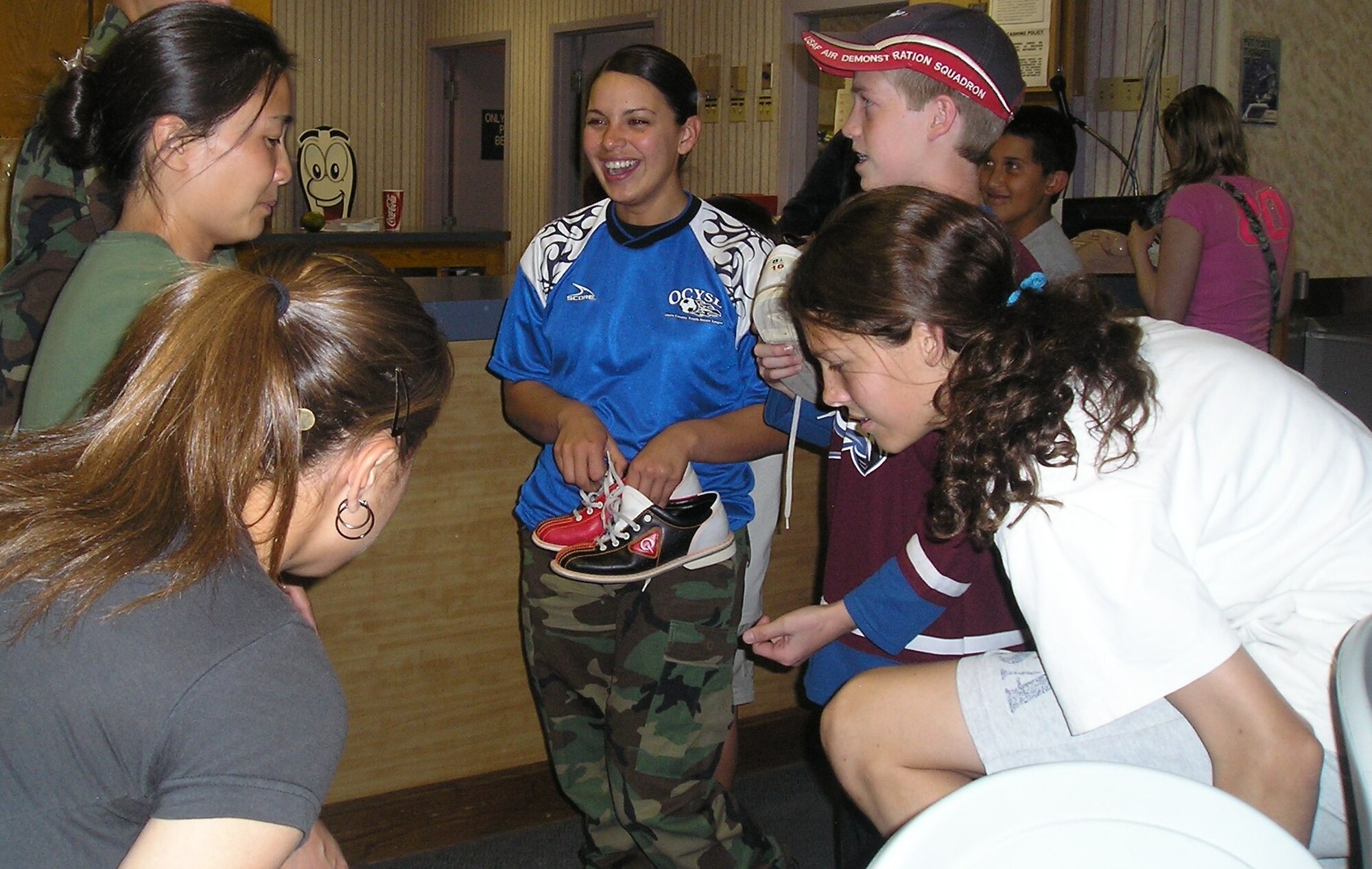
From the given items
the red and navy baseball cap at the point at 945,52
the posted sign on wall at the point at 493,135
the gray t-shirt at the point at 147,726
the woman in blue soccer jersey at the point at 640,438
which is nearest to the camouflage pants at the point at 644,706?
the woman in blue soccer jersey at the point at 640,438

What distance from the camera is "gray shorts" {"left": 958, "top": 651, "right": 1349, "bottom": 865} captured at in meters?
1.18

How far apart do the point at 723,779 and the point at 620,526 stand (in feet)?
2.42

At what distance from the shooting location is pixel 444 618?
7.54 ft

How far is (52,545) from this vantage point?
2.81 ft

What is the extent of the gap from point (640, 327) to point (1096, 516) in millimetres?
A: 1038

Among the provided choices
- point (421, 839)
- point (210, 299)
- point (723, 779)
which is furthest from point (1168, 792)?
point (421, 839)

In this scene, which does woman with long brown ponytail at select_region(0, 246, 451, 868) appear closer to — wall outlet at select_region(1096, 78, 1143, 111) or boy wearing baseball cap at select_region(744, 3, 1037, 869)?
boy wearing baseball cap at select_region(744, 3, 1037, 869)

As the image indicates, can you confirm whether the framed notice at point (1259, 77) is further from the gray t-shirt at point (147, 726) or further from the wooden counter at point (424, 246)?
the gray t-shirt at point (147, 726)

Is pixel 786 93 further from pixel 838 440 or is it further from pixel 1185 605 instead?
pixel 1185 605

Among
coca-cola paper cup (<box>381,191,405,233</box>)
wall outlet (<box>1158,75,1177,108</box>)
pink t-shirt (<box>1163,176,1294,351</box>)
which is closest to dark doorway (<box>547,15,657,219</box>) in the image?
coca-cola paper cup (<box>381,191,405,233</box>)

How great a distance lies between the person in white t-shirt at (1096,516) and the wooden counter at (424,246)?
4680 millimetres

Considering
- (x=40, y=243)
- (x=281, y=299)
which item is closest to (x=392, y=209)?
(x=40, y=243)

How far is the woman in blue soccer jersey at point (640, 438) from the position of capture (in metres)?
1.94

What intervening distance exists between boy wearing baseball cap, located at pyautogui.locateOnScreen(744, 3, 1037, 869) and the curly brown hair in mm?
280
